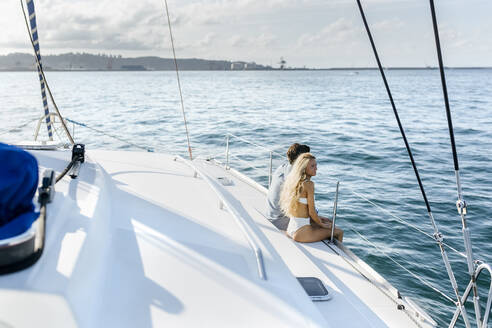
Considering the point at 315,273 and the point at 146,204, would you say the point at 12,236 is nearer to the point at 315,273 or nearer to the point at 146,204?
the point at 146,204

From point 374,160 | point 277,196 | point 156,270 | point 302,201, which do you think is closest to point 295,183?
point 302,201

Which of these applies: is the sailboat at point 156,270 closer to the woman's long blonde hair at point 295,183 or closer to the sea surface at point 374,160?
the woman's long blonde hair at point 295,183

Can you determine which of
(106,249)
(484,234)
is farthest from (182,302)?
(484,234)

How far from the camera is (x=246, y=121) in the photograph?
704 inches

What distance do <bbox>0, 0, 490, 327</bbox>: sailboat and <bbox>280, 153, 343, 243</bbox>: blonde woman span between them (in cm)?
57

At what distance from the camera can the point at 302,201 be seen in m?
3.27

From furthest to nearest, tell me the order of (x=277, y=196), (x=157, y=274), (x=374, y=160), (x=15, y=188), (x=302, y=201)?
(x=374, y=160) < (x=277, y=196) < (x=302, y=201) < (x=157, y=274) < (x=15, y=188)

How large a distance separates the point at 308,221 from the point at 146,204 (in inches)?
60.2

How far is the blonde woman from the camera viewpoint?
3.24 metres

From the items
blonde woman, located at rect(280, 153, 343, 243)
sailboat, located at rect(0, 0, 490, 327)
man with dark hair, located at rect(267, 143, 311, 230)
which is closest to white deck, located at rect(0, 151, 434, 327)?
sailboat, located at rect(0, 0, 490, 327)

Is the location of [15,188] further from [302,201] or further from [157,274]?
[302,201]

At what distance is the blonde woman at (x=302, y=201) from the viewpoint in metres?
3.24

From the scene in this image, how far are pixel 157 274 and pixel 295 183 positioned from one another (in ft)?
6.14

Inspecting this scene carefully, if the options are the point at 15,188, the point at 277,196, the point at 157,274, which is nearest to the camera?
the point at 15,188
